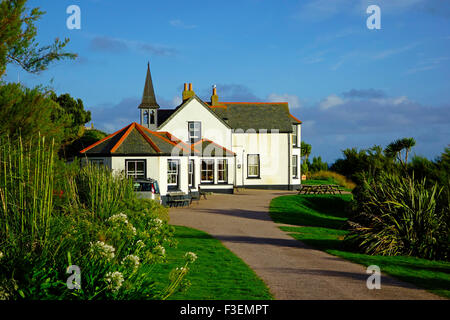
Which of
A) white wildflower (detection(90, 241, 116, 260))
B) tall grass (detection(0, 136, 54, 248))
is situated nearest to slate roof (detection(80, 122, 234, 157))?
tall grass (detection(0, 136, 54, 248))

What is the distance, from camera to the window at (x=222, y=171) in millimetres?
34281

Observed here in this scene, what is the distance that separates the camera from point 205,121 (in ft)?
120

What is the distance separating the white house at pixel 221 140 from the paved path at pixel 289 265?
881 cm

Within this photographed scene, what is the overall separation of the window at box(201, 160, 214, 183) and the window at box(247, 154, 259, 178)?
249 inches

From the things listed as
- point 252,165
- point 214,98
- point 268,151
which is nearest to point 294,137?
point 268,151

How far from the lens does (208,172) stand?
34156 millimetres

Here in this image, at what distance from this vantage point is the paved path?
7988mm

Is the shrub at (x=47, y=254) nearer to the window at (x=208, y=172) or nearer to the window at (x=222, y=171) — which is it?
the window at (x=208, y=172)

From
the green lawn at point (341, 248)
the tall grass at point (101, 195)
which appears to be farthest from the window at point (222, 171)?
the tall grass at point (101, 195)

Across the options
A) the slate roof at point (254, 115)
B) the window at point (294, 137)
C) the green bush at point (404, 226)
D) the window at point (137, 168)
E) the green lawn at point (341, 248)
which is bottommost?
the green lawn at point (341, 248)

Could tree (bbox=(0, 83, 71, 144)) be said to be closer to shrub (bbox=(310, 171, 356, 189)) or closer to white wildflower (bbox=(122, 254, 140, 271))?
white wildflower (bbox=(122, 254, 140, 271))
